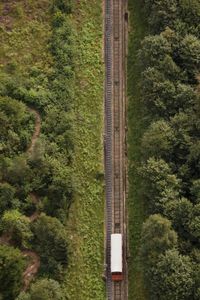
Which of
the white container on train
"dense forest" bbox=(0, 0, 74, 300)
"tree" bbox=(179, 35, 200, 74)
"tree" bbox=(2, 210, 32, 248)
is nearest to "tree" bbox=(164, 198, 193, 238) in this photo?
the white container on train

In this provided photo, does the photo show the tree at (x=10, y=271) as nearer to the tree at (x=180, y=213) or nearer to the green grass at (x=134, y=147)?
the green grass at (x=134, y=147)

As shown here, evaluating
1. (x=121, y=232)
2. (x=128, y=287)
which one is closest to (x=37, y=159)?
(x=121, y=232)

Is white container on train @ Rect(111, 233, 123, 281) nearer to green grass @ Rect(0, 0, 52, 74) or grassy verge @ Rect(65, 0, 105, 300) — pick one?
grassy verge @ Rect(65, 0, 105, 300)

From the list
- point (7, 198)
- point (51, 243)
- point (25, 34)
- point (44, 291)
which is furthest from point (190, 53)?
point (44, 291)

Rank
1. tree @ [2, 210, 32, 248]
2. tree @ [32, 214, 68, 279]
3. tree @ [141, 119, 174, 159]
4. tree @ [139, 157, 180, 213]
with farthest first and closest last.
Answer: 1. tree @ [141, 119, 174, 159]
2. tree @ [2, 210, 32, 248]
3. tree @ [139, 157, 180, 213]
4. tree @ [32, 214, 68, 279]

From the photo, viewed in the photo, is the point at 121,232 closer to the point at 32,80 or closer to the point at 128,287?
the point at 128,287

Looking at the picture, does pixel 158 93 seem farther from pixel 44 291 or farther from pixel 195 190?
pixel 44 291

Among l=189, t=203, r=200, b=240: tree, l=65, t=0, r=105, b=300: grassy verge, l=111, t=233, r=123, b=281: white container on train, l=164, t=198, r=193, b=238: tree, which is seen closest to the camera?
l=189, t=203, r=200, b=240: tree
